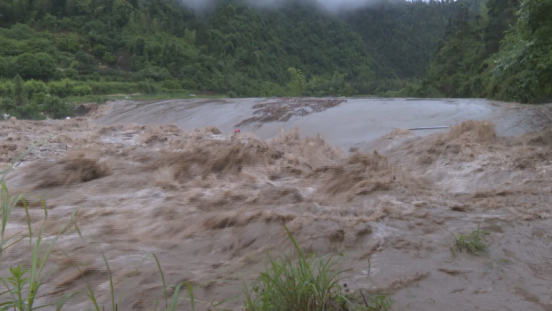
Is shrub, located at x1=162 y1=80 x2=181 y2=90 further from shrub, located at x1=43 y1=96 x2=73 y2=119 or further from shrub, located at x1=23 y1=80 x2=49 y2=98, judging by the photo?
shrub, located at x1=43 y1=96 x2=73 y2=119

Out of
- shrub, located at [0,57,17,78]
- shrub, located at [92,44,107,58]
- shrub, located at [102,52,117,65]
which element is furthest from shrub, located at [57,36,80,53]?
shrub, located at [0,57,17,78]

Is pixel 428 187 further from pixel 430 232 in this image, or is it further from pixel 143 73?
pixel 143 73

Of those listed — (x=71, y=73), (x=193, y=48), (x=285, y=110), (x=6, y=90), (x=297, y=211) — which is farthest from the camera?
(x=193, y=48)

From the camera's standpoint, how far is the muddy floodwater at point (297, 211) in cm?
240

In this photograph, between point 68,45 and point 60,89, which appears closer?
point 60,89

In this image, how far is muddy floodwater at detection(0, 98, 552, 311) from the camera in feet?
7.88

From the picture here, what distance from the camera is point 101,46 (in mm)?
39438

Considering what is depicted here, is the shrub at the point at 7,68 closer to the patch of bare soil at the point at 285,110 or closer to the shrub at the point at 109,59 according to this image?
the shrub at the point at 109,59

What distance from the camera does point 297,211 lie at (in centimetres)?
392

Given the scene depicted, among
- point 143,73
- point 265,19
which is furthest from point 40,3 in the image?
point 265,19

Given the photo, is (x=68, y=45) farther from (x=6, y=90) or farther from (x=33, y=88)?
(x=6, y=90)

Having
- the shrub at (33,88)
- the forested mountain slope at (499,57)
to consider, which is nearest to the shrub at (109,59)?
the shrub at (33,88)

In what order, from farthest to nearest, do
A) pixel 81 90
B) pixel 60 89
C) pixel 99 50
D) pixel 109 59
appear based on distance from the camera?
pixel 99 50 < pixel 109 59 < pixel 81 90 < pixel 60 89

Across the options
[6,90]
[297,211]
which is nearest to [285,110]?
[297,211]
